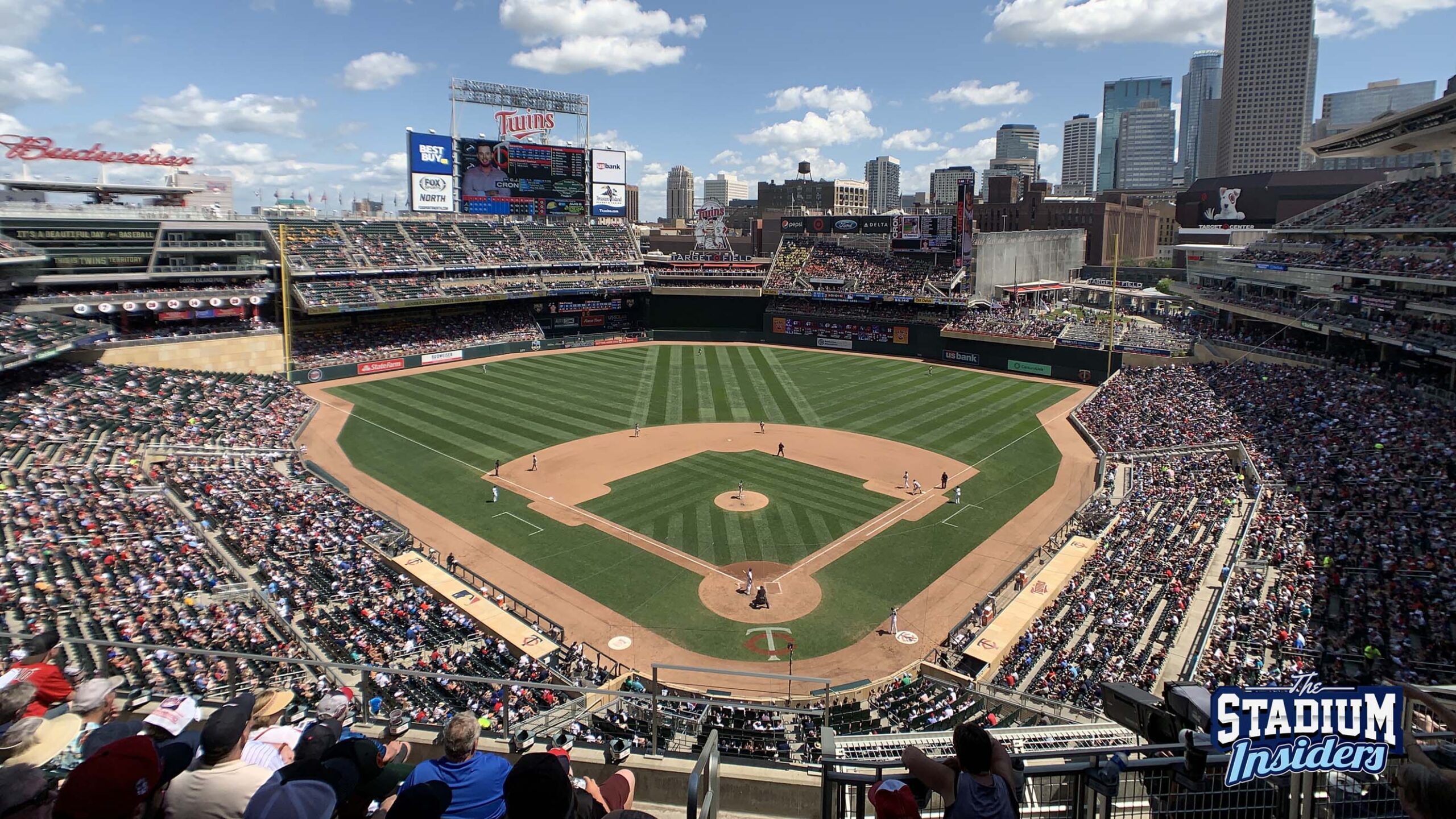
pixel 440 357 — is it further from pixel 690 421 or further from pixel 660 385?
pixel 690 421

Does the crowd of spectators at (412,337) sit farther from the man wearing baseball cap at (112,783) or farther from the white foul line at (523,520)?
the man wearing baseball cap at (112,783)

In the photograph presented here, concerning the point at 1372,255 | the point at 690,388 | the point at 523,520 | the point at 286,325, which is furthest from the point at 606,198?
the point at 1372,255

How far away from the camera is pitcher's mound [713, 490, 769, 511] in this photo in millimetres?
30547

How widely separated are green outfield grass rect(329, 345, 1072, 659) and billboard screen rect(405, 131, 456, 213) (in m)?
15.8

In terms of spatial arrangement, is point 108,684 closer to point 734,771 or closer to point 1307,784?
point 734,771

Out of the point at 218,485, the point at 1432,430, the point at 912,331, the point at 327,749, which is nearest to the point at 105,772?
the point at 327,749

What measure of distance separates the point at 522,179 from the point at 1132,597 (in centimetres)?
6232

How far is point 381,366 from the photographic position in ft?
180

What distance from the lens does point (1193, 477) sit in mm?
30172

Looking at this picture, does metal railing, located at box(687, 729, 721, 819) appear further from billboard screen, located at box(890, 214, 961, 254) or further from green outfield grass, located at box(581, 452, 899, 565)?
billboard screen, located at box(890, 214, 961, 254)

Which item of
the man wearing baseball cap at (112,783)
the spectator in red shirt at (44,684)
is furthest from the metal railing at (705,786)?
the spectator in red shirt at (44,684)

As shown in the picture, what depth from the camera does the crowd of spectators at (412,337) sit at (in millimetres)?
54781

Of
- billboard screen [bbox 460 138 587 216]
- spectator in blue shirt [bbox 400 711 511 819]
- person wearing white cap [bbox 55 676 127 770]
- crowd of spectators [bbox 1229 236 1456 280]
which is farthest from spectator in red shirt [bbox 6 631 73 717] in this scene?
billboard screen [bbox 460 138 587 216]

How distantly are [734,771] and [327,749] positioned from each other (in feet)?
12.3
